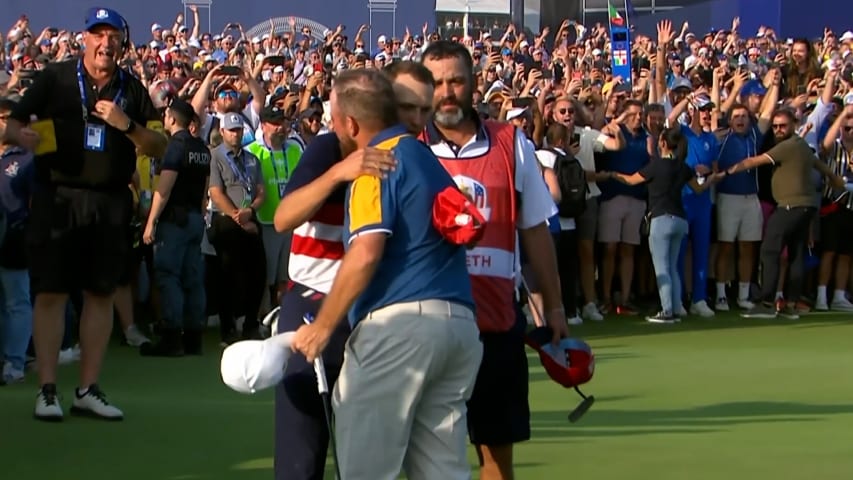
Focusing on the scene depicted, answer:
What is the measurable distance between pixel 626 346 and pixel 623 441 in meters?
4.77

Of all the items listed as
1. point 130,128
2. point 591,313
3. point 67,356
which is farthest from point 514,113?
point 130,128

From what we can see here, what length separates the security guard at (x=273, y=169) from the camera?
12602 mm

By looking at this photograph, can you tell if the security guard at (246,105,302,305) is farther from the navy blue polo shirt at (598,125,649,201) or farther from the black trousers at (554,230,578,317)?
the navy blue polo shirt at (598,125,649,201)

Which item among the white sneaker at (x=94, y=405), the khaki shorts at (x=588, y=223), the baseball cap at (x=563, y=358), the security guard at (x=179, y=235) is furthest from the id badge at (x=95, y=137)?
the khaki shorts at (x=588, y=223)

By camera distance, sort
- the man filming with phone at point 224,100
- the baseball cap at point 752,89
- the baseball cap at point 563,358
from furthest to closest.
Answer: the baseball cap at point 752,89, the man filming with phone at point 224,100, the baseball cap at point 563,358

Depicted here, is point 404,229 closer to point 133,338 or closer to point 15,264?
point 15,264

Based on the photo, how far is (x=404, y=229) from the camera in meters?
4.57

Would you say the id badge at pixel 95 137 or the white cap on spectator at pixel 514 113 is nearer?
the id badge at pixel 95 137

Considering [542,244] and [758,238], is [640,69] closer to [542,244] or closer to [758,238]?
[758,238]

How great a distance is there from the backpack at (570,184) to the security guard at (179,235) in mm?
3494

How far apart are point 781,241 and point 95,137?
9313mm

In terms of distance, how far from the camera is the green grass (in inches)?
281

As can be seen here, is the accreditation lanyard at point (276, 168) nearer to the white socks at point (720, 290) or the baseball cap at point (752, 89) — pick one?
the white socks at point (720, 290)

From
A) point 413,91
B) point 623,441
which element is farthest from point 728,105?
point 413,91
